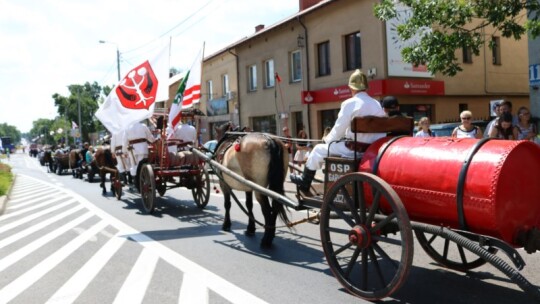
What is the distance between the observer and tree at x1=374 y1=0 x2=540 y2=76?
7867 mm

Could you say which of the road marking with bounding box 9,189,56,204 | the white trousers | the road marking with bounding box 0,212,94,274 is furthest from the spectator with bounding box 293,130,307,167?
the road marking with bounding box 9,189,56,204

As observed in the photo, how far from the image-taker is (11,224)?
9.71m

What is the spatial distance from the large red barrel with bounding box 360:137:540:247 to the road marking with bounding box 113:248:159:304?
2802 mm

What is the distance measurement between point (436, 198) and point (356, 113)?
1.42m

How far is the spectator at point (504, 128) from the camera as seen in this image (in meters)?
8.07

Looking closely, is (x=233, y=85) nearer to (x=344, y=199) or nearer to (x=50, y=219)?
(x=50, y=219)

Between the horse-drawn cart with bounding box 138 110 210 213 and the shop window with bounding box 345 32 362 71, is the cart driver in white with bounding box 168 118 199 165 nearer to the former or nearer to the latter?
the horse-drawn cart with bounding box 138 110 210 213

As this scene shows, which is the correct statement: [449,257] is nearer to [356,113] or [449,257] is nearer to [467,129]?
[356,113]

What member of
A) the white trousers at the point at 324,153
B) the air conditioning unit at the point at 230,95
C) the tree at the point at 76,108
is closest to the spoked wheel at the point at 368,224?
the white trousers at the point at 324,153

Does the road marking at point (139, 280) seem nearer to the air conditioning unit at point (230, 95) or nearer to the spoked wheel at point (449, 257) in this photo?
the spoked wheel at point (449, 257)

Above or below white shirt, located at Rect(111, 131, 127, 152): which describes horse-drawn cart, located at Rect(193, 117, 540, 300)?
below

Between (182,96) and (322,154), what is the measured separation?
4.75 meters

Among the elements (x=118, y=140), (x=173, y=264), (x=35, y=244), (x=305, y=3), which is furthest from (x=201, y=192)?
(x=305, y=3)

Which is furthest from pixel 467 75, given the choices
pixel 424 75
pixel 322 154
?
pixel 322 154
